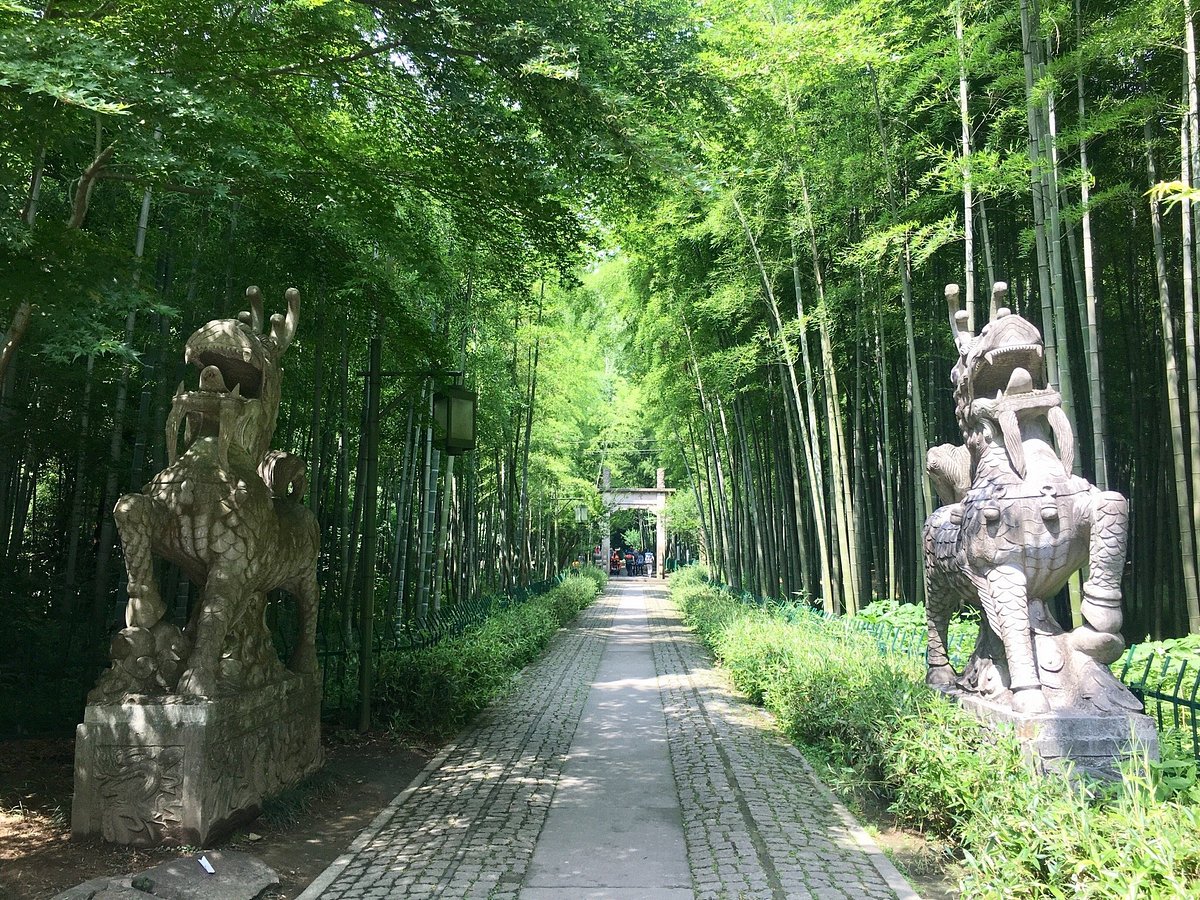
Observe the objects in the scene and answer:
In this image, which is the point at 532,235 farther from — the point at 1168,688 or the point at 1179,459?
the point at 1168,688

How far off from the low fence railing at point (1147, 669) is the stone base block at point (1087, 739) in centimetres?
19

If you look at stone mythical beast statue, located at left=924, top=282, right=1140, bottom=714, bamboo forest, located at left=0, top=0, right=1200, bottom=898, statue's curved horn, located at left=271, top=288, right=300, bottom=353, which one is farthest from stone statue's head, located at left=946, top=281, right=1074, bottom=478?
statue's curved horn, located at left=271, top=288, right=300, bottom=353

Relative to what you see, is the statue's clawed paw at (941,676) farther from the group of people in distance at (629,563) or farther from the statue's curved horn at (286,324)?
the group of people in distance at (629,563)

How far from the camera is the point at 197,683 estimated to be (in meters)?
3.44

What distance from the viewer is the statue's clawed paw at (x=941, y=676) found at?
406cm

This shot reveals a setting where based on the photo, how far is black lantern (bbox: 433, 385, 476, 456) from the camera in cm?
598

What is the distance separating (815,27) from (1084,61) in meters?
2.11

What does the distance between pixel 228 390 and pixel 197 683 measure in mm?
1384

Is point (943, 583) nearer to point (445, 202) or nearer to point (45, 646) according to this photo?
point (445, 202)

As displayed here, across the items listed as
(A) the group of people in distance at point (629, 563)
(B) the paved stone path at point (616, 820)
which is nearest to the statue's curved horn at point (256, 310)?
Answer: (B) the paved stone path at point (616, 820)

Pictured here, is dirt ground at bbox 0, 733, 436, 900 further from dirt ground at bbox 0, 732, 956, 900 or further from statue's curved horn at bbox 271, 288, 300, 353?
statue's curved horn at bbox 271, 288, 300, 353

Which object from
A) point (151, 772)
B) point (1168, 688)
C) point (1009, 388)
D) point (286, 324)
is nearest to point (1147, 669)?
point (1168, 688)

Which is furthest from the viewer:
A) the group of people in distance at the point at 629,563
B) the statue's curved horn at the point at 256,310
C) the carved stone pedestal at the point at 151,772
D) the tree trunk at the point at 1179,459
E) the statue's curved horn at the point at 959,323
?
the group of people in distance at the point at 629,563

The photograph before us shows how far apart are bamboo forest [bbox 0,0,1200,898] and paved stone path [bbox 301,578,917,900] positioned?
0.31 meters
